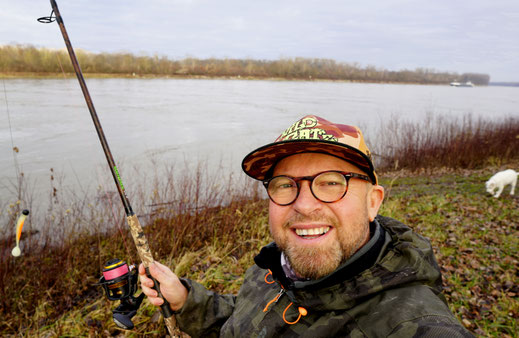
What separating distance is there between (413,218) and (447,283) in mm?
2398

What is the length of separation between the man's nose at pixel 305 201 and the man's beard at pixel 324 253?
3 cm

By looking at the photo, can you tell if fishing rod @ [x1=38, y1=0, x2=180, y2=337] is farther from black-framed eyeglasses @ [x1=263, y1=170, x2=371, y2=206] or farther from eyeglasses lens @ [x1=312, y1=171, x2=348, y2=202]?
eyeglasses lens @ [x1=312, y1=171, x2=348, y2=202]

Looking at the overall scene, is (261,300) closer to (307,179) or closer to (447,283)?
(307,179)

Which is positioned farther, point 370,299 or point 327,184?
point 327,184

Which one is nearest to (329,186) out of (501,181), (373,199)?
(373,199)

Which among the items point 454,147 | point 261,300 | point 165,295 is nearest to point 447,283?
point 261,300

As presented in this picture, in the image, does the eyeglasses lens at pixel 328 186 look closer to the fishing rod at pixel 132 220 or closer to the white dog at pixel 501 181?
the fishing rod at pixel 132 220

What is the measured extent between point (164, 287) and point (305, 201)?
99 cm

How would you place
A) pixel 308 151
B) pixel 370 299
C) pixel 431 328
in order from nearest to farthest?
1. pixel 431 328
2. pixel 370 299
3. pixel 308 151

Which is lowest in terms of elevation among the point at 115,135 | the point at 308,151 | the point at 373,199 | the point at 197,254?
the point at 197,254

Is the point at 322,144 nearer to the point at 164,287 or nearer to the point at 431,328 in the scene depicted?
the point at 431,328

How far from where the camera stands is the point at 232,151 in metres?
11.5

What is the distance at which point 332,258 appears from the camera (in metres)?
1.55

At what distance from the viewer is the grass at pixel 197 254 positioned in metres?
3.62
